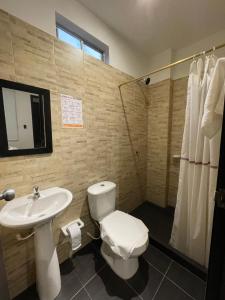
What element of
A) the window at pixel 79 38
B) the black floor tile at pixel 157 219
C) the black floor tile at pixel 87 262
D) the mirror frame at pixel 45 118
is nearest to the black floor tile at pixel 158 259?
the black floor tile at pixel 157 219

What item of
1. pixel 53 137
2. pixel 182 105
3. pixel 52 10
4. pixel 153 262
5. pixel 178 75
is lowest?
pixel 153 262

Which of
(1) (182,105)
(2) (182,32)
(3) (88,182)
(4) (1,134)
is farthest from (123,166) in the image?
(2) (182,32)

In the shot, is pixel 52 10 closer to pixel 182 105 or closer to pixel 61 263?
pixel 182 105

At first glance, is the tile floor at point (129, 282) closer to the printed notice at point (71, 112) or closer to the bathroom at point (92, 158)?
the bathroom at point (92, 158)

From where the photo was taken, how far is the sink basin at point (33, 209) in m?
0.86

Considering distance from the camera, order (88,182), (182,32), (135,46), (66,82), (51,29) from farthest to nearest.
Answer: (135,46) < (182,32) < (88,182) < (66,82) < (51,29)

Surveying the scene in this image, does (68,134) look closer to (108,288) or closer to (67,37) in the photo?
(67,37)

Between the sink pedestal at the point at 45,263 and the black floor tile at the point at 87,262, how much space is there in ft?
0.88

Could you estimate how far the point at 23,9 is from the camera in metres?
1.05

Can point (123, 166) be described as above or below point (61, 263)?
above

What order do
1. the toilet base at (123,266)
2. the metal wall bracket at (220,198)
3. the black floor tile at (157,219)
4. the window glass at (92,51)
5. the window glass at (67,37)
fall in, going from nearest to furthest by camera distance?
the metal wall bracket at (220,198), the toilet base at (123,266), the window glass at (67,37), the window glass at (92,51), the black floor tile at (157,219)

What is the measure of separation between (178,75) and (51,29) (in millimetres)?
1736

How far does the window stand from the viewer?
137 centimetres

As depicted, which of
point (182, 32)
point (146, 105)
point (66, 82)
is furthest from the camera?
point (146, 105)
